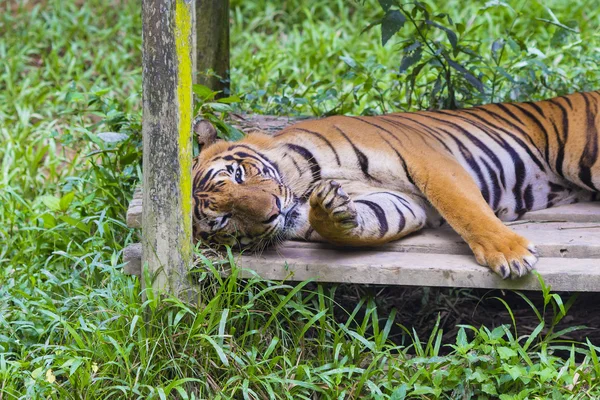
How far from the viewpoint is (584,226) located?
3.46 metres

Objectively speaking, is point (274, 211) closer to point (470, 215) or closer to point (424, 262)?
point (424, 262)

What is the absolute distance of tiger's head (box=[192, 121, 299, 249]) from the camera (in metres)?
3.03

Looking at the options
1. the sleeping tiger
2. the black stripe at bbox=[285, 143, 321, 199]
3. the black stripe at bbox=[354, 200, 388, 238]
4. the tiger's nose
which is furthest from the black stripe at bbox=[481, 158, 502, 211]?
the tiger's nose

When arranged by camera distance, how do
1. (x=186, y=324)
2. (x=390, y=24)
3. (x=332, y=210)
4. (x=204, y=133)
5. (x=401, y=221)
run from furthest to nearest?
(x=390, y=24), (x=204, y=133), (x=401, y=221), (x=186, y=324), (x=332, y=210)

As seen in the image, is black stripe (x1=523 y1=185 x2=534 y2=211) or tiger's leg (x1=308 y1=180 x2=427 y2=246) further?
black stripe (x1=523 y1=185 x2=534 y2=211)

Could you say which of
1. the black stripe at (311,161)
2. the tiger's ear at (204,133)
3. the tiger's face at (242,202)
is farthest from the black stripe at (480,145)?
the tiger's ear at (204,133)

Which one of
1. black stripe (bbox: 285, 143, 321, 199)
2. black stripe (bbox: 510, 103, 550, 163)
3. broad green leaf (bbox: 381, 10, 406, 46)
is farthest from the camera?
broad green leaf (bbox: 381, 10, 406, 46)

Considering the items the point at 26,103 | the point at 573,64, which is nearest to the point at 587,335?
the point at 573,64

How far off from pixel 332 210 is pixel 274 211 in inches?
11.1

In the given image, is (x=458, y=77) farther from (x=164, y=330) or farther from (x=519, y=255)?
(x=164, y=330)

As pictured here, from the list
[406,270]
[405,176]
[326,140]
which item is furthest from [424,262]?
[326,140]

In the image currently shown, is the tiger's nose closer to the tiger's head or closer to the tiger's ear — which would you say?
the tiger's head

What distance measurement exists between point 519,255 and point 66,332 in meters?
1.68

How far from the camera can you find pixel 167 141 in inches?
113
